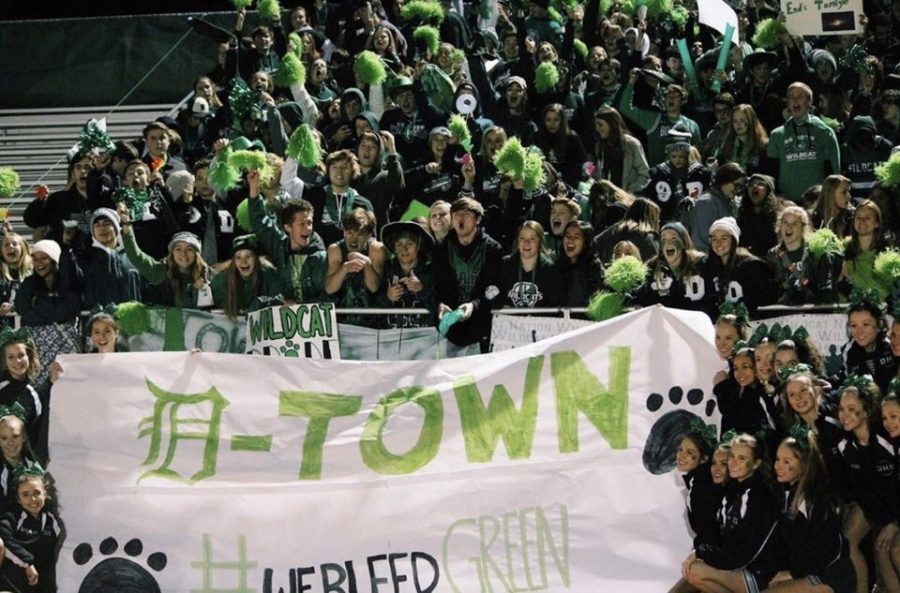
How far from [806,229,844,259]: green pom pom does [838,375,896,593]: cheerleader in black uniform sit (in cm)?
126

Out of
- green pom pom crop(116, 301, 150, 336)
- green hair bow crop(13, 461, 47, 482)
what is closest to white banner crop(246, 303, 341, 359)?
green pom pom crop(116, 301, 150, 336)

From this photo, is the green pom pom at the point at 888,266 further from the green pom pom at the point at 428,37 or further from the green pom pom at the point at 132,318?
the green pom pom at the point at 428,37

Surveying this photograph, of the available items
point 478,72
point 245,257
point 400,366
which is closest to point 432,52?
point 478,72

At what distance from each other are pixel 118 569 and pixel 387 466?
145 centimetres

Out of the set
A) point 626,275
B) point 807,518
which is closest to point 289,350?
point 626,275

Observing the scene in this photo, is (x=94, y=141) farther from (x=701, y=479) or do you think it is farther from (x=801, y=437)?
(x=801, y=437)

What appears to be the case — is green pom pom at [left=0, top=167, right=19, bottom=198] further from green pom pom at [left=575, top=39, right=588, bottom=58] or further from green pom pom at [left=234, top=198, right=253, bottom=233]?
green pom pom at [left=575, top=39, right=588, bottom=58]

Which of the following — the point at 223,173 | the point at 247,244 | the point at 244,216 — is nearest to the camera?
the point at 247,244

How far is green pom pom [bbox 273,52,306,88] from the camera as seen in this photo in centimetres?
1574

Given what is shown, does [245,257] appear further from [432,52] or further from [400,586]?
[432,52]

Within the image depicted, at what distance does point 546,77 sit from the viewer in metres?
15.3

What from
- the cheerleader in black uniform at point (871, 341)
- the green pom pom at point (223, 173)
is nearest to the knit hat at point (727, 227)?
the cheerleader in black uniform at point (871, 341)

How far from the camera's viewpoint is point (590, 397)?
10953 mm

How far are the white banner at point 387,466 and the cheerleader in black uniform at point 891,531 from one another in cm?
89
